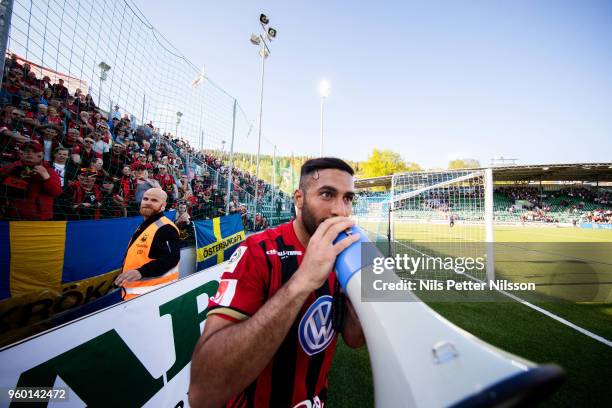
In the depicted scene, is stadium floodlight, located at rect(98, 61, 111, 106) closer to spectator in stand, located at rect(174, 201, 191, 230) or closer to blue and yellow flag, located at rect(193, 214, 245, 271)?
blue and yellow flag, located at rect(193, 214, 245, 271)

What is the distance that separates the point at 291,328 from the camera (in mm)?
1347

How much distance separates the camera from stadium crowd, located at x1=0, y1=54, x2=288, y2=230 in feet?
11.8

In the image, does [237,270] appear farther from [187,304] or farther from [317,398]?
[187,304]

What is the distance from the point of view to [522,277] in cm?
762

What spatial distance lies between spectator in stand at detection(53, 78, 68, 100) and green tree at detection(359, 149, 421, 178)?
50.2 m

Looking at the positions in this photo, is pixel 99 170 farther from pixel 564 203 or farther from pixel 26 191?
pixel 564 203

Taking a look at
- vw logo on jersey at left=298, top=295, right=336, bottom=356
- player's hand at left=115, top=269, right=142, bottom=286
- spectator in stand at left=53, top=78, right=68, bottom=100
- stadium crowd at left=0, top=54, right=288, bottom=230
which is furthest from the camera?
spectator in stand at left=53, top=78, right=68, bottom=100

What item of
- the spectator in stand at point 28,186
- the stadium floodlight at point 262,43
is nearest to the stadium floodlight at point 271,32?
the stadium floodlight at point 262,43

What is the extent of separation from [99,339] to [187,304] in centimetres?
102

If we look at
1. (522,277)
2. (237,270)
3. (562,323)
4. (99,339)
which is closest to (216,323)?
(237,270)

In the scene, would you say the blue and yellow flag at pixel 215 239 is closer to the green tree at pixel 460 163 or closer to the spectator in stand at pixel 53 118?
the spectator in stand at pixel 53 118

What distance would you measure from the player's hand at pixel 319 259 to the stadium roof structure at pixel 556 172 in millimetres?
27399

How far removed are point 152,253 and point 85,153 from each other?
3854 mm

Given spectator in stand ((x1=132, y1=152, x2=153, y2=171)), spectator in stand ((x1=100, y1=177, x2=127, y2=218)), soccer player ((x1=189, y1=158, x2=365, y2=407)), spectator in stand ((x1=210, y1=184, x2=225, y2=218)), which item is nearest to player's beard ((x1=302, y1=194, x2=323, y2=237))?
soccer player ((x1=189, y1=158, x2=365, y2=407))
